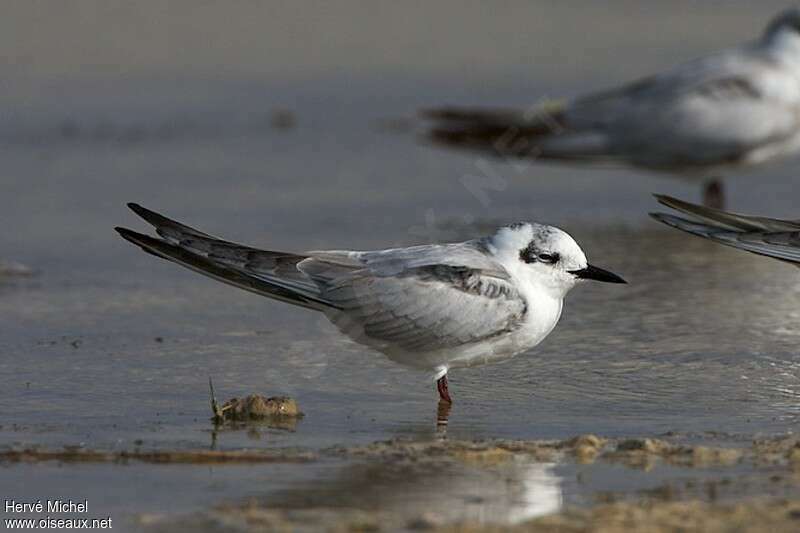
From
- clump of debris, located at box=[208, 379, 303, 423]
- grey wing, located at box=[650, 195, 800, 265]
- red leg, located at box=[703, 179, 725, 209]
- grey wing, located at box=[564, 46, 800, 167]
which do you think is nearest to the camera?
clump of debris, located at box=[208, 379, 303, 423]

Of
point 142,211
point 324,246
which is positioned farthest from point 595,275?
point 324,246

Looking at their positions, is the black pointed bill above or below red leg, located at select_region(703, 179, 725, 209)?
below

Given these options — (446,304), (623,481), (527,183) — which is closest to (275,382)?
(446,304)

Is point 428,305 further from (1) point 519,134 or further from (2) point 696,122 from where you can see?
(1) point 519,134

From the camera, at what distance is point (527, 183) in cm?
1012

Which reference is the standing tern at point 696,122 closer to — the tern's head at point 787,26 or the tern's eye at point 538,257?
the tern's head at point 787,26

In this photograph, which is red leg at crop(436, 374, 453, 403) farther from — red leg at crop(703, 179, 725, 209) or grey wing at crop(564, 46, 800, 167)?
grey wing at crop(564, 46, 800, 167)

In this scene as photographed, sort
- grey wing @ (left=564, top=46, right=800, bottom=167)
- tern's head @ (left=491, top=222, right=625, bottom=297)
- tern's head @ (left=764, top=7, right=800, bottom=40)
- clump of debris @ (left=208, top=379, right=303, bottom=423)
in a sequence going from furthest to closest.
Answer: tern's head @ (left=764, top=7, right=800, bottom=40), grey wing @ (left=564, top=46, right=800, bottom=167), tern's head @ (left=491, top=222, right=625, bottom=297), clump of debris @ (left=208, top=379, right=303, bottom=423)

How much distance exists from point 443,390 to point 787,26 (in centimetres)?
558

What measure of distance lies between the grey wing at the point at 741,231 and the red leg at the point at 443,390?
103 cm

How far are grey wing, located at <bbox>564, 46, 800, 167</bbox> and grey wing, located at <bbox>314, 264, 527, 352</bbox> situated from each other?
14.7 feet

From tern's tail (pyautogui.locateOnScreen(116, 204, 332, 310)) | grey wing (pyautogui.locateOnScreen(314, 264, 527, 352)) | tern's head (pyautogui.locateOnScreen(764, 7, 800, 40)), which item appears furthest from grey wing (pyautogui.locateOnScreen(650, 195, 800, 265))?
tern's head (pyautogui.locateOnScreen(764, 7, 800, 40))

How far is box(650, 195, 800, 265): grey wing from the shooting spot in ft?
19.3

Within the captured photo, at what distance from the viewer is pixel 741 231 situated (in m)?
5.91
